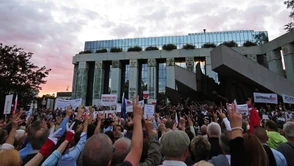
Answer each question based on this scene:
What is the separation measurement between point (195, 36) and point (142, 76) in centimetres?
1710

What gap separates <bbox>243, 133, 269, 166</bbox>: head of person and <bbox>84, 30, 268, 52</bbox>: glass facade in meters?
51.4

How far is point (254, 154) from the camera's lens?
6.04 ft

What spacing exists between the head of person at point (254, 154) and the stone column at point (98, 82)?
44.0 m

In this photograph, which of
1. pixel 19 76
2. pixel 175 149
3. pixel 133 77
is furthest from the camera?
pixel 133 77

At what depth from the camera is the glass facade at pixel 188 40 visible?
51031 millimetres

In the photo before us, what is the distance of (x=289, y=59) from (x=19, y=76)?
118ft

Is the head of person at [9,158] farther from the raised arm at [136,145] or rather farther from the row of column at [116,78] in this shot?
the row of column at [116,78]

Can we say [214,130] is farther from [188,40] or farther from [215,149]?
[188,40]

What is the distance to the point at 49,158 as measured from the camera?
2365mm

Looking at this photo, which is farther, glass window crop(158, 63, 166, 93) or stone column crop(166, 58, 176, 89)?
glass window crop(158, 63, 166, 93)

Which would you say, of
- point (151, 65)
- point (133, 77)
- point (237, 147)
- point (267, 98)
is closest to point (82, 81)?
point (133, 77)

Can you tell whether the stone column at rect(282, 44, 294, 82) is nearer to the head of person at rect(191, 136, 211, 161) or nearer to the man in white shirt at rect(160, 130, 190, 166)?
the head of person at rect(191, 136, 211, 161)

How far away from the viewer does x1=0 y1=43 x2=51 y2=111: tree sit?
1894 centimetres

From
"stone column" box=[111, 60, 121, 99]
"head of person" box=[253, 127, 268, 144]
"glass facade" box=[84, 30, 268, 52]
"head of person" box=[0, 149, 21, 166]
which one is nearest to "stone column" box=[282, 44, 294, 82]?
"glass facade" box=[84, 30, 268, 52]
